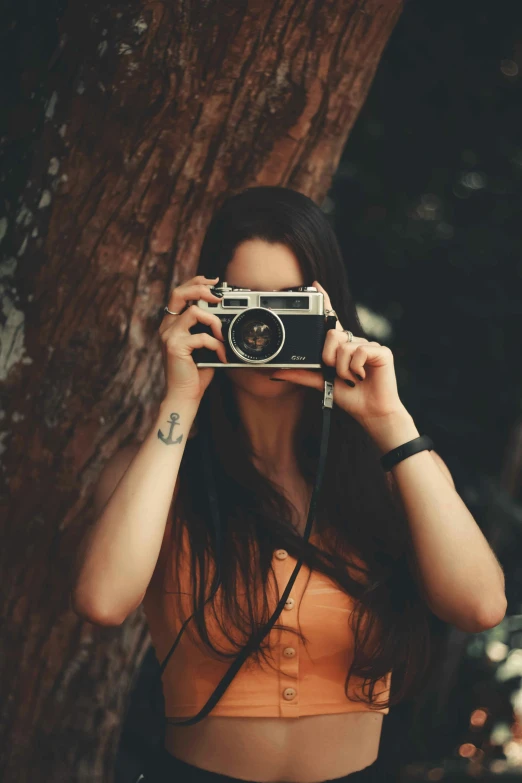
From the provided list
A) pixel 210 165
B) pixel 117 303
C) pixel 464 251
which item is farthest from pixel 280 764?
pixel 464 251

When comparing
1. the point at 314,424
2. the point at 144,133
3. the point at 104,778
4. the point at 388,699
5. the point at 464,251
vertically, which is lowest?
the point at 104,778

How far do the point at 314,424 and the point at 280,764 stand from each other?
0.64 meters

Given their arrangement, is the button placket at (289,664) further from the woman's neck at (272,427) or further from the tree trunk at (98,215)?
the tree trunk at (98,215)

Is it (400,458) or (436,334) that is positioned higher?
(436,334)

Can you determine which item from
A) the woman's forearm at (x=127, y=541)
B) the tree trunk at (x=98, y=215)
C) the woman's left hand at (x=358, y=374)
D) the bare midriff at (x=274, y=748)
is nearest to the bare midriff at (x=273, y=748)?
the bare midriff at (x=274, y=748)

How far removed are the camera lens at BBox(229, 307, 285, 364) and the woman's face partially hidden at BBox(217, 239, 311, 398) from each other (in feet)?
0.14

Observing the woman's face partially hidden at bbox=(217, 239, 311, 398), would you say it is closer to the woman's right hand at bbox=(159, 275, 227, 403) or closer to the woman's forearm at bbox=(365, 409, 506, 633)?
the woman's right hand at bbox=(159, 275, 227, 403)

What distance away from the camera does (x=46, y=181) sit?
1529 mm

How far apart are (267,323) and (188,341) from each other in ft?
0.48

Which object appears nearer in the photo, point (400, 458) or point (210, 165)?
point (400, 458)

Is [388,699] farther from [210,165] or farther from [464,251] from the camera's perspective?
[464,251]

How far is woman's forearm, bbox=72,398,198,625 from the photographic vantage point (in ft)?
3.81

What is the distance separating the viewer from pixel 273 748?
124cm

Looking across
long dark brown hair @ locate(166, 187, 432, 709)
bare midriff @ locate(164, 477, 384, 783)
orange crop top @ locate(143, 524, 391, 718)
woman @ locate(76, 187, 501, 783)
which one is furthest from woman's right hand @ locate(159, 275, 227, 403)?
bare midriff @ locate(164, 477, 384, 783)
